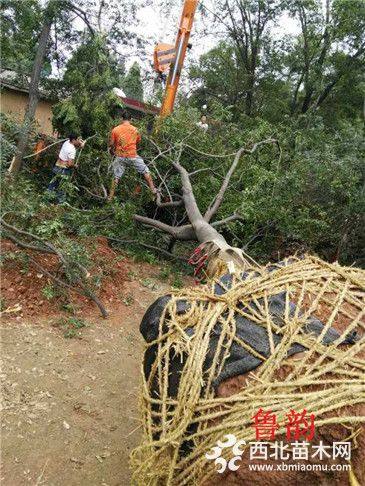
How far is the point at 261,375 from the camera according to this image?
1774 millimetres

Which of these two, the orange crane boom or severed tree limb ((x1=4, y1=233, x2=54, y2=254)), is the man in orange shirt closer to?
the orange crane boom

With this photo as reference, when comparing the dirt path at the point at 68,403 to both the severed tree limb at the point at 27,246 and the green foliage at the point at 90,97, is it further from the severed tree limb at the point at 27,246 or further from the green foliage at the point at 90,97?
the green foliage at the point at 90,97

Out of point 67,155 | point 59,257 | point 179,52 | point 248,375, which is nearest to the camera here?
point 248,375

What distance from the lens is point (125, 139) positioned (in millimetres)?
6625

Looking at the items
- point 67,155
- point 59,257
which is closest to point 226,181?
point 67,155

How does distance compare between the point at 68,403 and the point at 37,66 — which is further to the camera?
the point at 37,66

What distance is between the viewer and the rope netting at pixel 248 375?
1664 mm

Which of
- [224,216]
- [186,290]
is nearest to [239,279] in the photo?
[186,290]

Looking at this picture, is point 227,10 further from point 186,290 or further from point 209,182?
point 186,290

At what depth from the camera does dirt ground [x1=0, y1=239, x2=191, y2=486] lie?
256 cm

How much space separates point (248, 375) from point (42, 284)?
2.98 m

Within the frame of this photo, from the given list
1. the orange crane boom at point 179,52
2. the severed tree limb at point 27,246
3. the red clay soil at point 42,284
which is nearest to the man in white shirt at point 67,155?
the orange crane boom at point 179,52

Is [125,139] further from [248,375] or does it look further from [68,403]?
[248,375]

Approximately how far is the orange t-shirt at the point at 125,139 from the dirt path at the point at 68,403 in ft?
10.5
